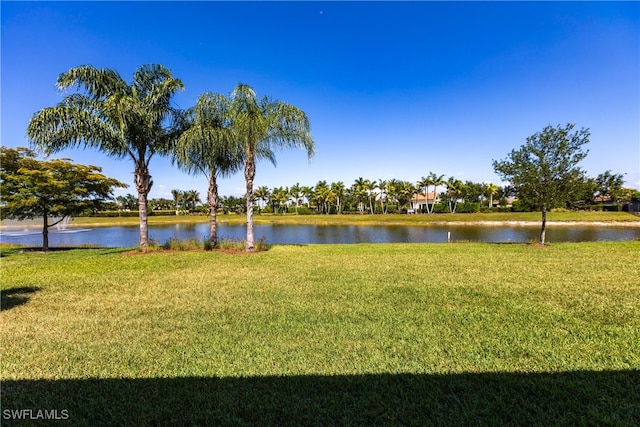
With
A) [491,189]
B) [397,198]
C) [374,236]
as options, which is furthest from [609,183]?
[374,236]

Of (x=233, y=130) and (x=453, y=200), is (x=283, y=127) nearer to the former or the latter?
(x=233, y=130)

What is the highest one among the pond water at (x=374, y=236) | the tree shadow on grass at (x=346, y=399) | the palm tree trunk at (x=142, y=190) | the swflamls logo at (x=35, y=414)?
the palm tree trunk at (x=142, y=190)

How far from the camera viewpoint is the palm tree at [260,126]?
13.3 meters

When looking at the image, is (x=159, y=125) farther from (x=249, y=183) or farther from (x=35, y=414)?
(x=35, y=414)

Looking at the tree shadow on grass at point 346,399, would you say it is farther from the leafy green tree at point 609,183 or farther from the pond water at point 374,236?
the leafy green tree at point 609,183

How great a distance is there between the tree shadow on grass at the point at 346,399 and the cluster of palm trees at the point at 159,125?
35.2ft

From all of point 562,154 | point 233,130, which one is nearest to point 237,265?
point 233,130

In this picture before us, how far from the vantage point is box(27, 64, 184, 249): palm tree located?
38.9 ft

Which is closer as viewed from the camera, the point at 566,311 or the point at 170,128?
the point at 566,311

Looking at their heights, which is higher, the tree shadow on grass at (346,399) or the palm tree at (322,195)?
the palm tree at (322,195)

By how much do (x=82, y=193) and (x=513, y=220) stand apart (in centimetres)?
5284

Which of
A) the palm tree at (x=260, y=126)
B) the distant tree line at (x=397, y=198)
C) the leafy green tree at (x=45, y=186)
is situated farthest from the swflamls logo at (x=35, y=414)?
the distant tree line at (x=397, y=198)

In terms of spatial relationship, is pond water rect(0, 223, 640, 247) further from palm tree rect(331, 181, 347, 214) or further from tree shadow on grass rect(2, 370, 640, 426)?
palm tree rect(331, 181, 347, 214)

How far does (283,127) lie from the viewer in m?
13.9
